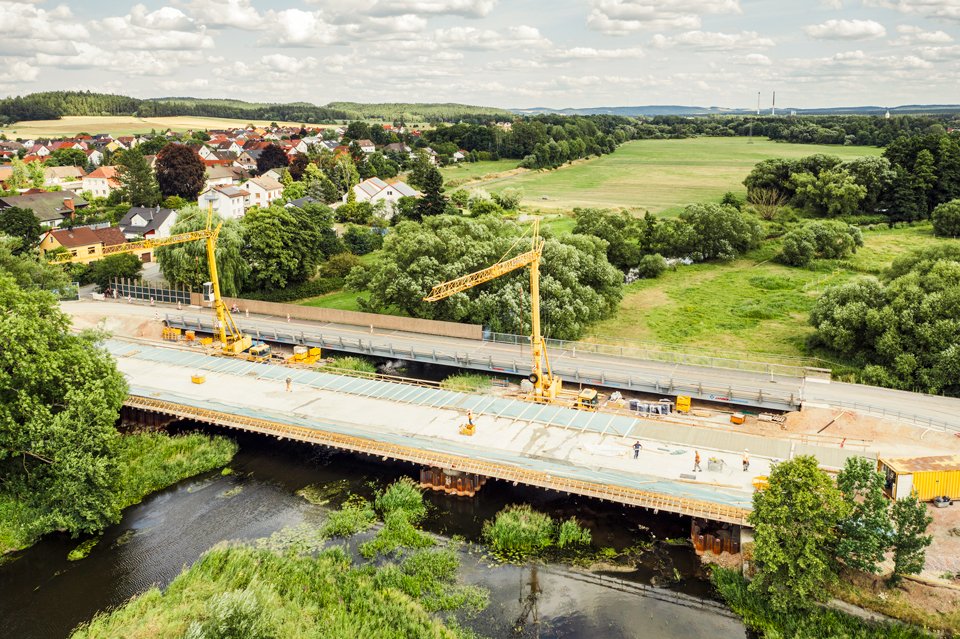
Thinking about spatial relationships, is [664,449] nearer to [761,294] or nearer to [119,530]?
[119,530]

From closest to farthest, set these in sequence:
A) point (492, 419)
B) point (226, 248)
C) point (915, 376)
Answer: point (492, 419)
point (915, 376)
point (226, 248)

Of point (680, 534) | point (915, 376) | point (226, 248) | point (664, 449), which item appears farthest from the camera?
point (226, 248)

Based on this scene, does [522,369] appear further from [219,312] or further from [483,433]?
[219,312]

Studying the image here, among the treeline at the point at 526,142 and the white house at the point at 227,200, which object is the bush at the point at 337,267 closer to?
the white house at the point at 227,200

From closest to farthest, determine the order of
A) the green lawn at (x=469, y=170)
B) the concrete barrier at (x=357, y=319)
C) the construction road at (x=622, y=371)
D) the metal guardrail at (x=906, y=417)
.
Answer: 1. the metal guardrail at (x=906, y=417)
2. the construction road at (x=622, y=371)
3. the concrete barrier at (x=357, y=319)
4. the green lawn at (x=469, y=170)

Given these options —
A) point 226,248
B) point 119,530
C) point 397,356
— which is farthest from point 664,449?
point 226,248

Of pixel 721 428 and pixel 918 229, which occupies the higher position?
pixel 918 229

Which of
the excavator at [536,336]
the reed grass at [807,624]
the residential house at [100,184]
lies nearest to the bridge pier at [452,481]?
the excavator at [536,336]
